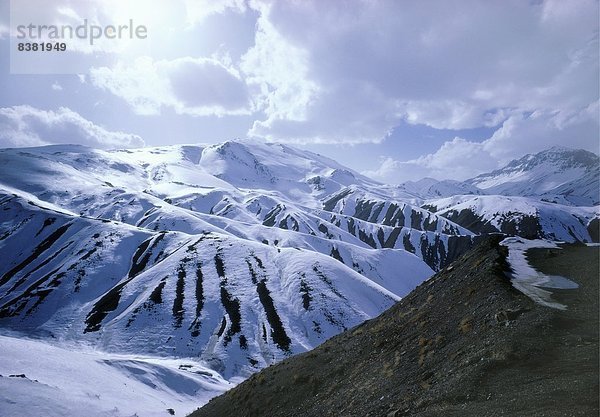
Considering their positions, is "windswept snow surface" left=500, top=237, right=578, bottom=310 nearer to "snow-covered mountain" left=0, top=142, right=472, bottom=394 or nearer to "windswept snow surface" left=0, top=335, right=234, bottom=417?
"windswept snow surface" left=0, top=335, right=234, bottom=417

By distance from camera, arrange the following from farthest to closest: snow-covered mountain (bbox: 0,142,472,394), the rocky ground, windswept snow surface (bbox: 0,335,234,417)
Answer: snow-covered mountain (bbox: 0,142,472,394) < windswept snow surface (bbox: 0,335,234,417) < the rocky ground

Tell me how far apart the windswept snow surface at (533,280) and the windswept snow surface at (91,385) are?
4472cm

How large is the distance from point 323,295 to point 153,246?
7928 cm

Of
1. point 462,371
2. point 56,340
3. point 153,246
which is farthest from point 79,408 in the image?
point 153,246

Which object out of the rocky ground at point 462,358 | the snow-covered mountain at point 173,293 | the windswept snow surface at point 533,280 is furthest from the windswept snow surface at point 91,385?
the windswept snow surface at point 533,280

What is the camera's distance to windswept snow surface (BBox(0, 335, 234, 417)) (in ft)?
125

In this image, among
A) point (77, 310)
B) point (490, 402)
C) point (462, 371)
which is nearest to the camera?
point (490, 402)

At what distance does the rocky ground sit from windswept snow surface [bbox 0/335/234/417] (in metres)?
18.0

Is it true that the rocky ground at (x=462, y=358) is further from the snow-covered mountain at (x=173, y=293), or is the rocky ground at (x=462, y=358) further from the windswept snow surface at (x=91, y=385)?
the snow-covered mountain at (x=173, y=293)

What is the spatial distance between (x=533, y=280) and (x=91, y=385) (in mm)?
56028

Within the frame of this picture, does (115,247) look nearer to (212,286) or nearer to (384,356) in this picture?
(212,286)

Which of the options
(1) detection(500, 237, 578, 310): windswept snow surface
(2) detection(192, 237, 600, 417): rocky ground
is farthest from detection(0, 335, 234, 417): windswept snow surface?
(1) detection(500, 237, 578, 310): windswept snow surface

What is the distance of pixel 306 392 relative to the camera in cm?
2550

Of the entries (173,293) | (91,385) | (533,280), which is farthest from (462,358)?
(173,293)
